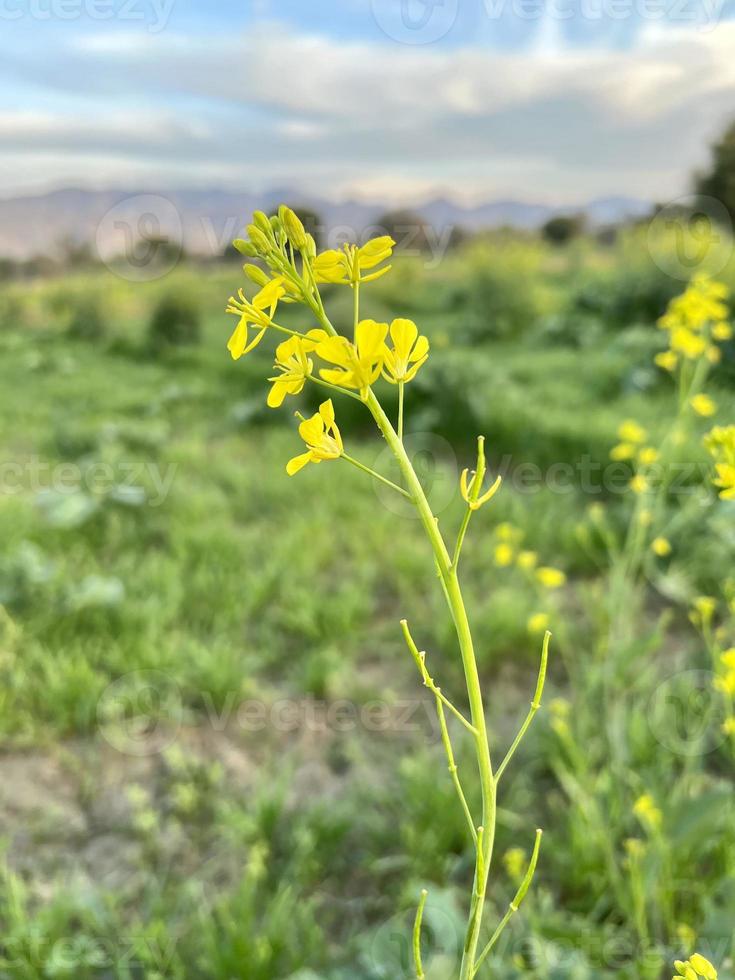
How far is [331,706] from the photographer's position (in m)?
2.28

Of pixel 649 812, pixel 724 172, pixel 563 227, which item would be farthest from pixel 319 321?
pixel 563 227

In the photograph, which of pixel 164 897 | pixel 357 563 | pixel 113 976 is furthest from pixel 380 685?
pixel 113 976

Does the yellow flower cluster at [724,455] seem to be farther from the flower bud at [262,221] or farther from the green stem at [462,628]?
the flower bud at [262,221]

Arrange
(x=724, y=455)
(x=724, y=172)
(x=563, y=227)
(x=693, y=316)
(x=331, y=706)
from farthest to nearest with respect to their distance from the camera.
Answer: (x=563, y=227) < (x=724, y=172) < (x=331, y=706) < (x=693, y=316) < (x=724, y=455)

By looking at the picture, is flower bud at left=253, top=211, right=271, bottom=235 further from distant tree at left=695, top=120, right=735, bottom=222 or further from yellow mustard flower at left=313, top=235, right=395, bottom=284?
distant tree at left=695, top=120, right=735, bottom=222

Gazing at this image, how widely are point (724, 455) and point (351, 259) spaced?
Result: 49 cm

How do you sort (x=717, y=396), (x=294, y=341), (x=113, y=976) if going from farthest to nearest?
(x=717, y=396) → (x=113, y=976) → (x=294, y=341)

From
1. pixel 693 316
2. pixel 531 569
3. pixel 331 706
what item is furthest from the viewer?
pixel 531 569

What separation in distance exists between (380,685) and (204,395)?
321cm

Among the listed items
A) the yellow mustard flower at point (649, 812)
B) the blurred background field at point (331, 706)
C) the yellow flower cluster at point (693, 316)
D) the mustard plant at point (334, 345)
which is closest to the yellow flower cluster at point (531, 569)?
the blurred background field at point (331, 706)

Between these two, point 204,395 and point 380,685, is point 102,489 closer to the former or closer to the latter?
point 380,685

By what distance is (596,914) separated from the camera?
1.54m

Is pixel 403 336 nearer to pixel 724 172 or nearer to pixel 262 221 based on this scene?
pixel 262 221

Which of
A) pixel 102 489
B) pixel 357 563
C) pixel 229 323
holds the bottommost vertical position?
pixel 357 563
